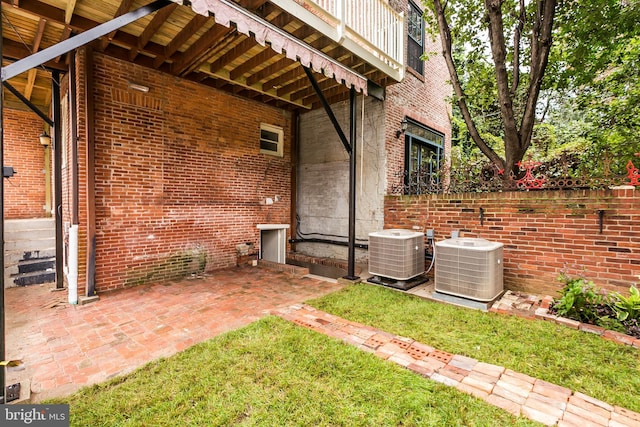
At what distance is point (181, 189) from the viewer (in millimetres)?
5504

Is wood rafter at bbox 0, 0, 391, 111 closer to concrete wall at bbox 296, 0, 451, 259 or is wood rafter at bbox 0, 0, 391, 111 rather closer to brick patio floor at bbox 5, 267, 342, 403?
concrete wall at bbox 296, 0, 451, 259

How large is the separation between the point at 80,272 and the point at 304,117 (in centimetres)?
578

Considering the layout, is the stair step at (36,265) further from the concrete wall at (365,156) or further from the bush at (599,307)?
the bush at (599,307)

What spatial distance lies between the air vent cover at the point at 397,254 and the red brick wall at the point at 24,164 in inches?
351

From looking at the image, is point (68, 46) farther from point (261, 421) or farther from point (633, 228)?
point (633, 228)

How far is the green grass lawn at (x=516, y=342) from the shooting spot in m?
2.26

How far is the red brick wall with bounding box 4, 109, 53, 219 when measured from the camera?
718cm

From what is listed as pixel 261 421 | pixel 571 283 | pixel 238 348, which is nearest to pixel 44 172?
pixel 238 348

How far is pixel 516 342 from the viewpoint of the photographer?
285cm

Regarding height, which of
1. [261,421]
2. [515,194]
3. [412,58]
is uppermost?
[412,58]

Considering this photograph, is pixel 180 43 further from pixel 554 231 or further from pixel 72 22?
pixel 554 231

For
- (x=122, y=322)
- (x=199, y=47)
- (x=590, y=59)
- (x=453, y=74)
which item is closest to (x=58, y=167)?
(x=199, y=47)

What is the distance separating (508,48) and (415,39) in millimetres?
2514

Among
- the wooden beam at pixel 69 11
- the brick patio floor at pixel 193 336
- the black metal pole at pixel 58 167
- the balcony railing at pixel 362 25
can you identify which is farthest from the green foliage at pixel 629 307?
the black metal pole at pixel 58 167
